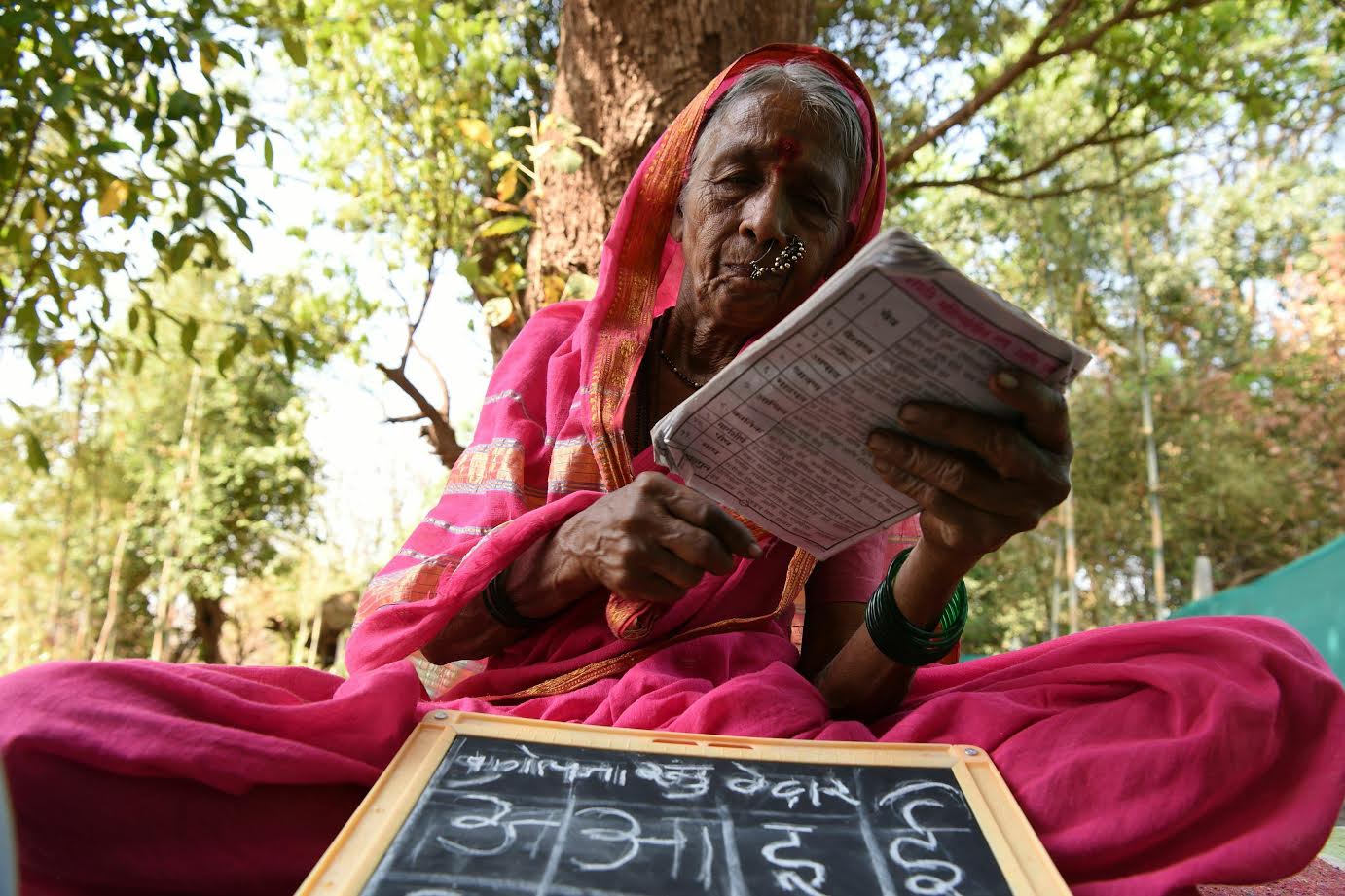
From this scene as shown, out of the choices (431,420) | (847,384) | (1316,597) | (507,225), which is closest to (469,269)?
(507,225)

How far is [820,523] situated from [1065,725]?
481mm

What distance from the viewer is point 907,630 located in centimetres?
161

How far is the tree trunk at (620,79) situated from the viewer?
338 centimetres

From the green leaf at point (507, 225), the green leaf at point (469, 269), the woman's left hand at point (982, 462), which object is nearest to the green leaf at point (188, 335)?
the green leaf at point (469, 269)

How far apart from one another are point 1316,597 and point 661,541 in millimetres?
5082

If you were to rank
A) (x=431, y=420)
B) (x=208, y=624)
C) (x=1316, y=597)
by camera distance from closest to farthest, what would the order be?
(x=431, y=420) → (x=1316, y=597) → (x=208, y=624)

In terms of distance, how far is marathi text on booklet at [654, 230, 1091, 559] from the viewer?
1.17 meters

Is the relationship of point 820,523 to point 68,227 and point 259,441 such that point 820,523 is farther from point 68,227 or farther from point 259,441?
point 259,441

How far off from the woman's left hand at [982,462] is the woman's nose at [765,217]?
0.65 m

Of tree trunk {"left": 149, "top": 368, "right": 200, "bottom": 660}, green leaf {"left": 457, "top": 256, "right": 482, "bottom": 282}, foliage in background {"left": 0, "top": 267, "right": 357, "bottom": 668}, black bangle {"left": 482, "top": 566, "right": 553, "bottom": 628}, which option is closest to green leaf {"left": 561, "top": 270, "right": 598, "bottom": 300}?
green leaf {"left": 457, "top": 256, "right": 482, "bottom": 282}

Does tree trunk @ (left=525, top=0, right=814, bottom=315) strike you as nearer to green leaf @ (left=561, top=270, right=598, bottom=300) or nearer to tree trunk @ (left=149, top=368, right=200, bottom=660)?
green leaf @ (left=561, top=270, right=598, bottom=300)

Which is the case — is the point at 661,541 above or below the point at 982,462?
below

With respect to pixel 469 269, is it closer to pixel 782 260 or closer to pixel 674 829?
pixel 782 260

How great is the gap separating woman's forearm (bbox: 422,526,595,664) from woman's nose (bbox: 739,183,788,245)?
2.31ft
